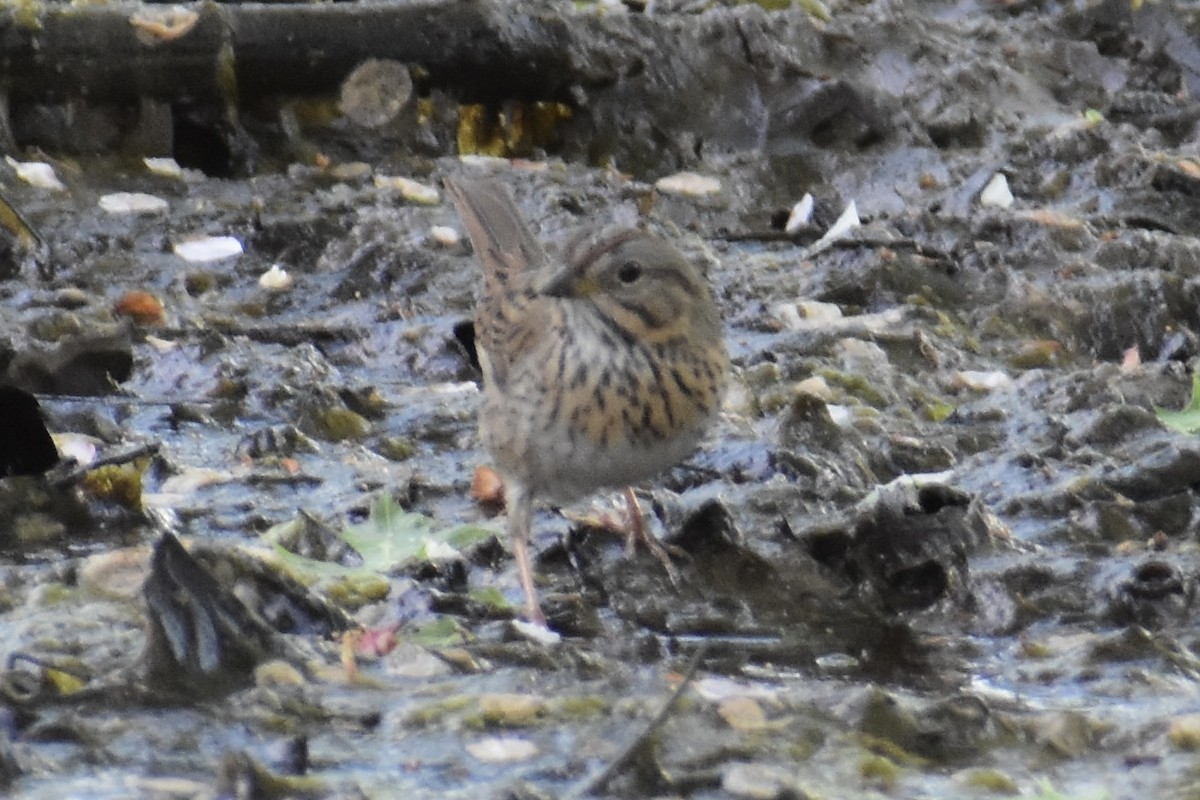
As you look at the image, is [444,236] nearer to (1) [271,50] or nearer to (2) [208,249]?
(2) [208,249]

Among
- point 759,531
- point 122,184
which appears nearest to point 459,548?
point 759,531

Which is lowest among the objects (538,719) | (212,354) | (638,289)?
(212,354)

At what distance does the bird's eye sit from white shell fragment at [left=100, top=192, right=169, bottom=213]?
3.65 metres

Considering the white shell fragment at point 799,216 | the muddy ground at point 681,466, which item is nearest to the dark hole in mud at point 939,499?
the muddy ground at point 681,466

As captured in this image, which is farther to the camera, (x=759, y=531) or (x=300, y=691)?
(x=759, y=531)

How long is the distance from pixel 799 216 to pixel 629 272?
151 inches

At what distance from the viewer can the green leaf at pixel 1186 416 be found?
6.42m

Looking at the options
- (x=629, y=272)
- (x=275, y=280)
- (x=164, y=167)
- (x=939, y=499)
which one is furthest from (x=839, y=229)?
(x=939, y=499)

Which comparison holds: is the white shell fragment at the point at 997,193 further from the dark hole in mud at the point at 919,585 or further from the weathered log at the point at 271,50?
the dark hole in mud at the point at 919,585

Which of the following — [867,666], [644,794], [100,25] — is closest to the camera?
[644,794]

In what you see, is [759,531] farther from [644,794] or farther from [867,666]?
[644,794]

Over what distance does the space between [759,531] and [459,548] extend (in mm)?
892

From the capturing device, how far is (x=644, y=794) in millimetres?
3748

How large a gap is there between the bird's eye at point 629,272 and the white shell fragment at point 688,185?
382 cm
